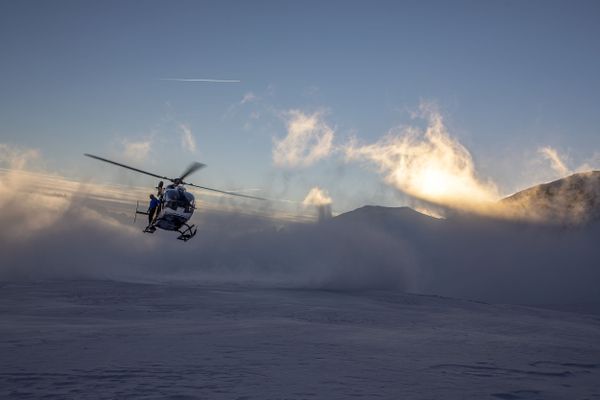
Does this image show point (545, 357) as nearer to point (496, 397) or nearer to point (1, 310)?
point (496, 397)

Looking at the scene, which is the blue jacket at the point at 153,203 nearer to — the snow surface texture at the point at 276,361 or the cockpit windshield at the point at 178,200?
Result: the cockpit windshield at the point at 178,200

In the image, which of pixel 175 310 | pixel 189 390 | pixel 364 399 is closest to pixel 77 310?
pixel 175 310

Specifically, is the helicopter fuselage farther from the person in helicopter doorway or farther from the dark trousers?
the dark trousers

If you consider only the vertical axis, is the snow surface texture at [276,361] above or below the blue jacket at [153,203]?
below

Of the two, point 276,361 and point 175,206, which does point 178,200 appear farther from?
point 276,361

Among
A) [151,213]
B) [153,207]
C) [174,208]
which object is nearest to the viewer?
[174,208]

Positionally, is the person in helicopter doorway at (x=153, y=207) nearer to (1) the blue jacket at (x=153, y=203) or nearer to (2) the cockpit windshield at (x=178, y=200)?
(1) the blue jacket at (x=153, y=203)

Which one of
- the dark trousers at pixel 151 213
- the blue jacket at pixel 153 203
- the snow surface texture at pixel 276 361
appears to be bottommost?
the snow surface texture at pixel 276 361

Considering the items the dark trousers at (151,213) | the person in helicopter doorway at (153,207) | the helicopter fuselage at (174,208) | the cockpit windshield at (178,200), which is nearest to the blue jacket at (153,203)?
the person in helicopter doorway at (153,207)

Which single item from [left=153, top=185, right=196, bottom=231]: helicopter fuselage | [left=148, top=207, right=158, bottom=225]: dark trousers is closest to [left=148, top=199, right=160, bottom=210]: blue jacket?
[left=148, top=207, right=158, bottom=225]: dark trousers

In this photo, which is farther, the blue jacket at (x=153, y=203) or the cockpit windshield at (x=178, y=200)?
the blue jacket at (x=153, y=203)

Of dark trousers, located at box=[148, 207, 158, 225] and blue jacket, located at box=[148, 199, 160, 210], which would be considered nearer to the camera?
blue jacket, located at box=[148, 199, 160, 210]

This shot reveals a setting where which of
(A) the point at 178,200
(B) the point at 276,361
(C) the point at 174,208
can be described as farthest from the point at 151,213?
(B) the point at 276,361

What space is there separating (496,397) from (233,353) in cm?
849
